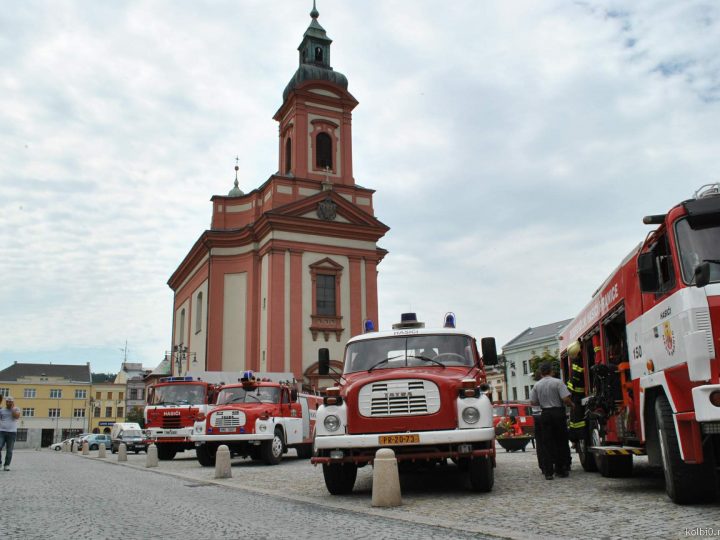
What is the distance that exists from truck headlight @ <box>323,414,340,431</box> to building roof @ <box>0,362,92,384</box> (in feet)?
341

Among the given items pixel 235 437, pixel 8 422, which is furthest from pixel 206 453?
pixel 8 422

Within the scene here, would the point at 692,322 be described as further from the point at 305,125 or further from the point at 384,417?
the point at 305,125

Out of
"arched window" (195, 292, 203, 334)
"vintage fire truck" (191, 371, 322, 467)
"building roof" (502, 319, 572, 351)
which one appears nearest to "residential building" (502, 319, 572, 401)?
"building roof" (502, 319, 572, 351)

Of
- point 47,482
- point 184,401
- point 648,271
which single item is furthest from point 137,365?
point 648,271

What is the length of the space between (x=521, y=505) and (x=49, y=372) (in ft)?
366

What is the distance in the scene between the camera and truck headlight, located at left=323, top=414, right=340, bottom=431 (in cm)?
902

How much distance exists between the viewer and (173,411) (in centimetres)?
2133

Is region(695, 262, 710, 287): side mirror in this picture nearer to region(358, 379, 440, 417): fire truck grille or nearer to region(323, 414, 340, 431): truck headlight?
region(358, 379, 440, 417): fire truck grille

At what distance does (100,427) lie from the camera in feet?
341

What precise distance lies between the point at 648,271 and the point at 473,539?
3450 millimetres

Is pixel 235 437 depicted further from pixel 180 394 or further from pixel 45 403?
pixel 45 403

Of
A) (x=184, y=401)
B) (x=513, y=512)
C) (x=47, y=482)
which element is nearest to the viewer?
(x=513, y=512)

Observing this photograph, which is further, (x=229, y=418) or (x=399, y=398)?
(x=229, y=418)

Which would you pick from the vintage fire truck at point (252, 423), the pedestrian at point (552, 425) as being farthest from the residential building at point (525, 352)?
the pedestrian at point (552, 425)
